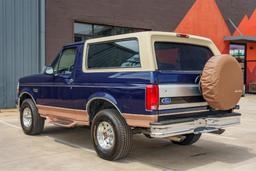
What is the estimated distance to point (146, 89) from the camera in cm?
657

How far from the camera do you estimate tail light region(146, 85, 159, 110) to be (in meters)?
6.53

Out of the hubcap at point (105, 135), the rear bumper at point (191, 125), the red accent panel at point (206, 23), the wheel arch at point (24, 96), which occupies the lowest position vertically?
the hubcap at point (105, 135)

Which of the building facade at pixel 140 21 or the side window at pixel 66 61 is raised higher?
the building facade at pixel 140 21

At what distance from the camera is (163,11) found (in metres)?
20.2

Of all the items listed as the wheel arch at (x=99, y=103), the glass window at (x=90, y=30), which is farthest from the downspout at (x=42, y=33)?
the wheel arch at (x=99, y=103)

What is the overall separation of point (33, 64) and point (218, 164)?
987cm

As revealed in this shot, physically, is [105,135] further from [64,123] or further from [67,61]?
[67,61]

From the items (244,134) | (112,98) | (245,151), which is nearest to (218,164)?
(245,151)

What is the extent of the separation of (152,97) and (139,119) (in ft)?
1.44

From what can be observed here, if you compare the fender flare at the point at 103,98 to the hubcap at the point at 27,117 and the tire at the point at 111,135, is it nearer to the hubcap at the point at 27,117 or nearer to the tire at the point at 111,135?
the tire at the point at 111,135

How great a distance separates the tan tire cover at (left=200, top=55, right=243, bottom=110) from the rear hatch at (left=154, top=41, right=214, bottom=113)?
237mm

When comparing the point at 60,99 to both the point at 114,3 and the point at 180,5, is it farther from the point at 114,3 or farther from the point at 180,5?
the point at 180,5

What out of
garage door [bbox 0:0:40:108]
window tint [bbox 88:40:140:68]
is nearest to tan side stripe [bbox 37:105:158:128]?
window tint [bbox 88:40:140:68]

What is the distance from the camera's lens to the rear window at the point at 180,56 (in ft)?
23.4
